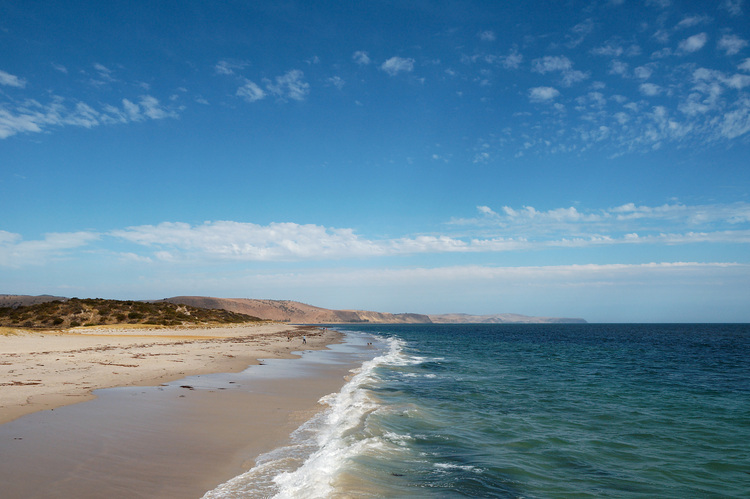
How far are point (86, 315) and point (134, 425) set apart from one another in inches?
2387

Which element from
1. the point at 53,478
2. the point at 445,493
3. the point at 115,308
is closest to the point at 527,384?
the point at 445,493

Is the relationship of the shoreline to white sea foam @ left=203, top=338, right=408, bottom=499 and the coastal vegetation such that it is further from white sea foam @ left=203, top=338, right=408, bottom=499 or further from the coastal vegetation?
the coastal vegetation

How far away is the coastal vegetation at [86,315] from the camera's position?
173ft

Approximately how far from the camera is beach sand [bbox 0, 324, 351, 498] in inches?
243

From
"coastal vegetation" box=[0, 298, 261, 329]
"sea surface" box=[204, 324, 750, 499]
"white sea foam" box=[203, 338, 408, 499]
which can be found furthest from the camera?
"coastal vegetation" box=[0, 298, 261, 329]

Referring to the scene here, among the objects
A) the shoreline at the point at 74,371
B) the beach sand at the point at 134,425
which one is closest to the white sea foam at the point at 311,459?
the beach sand at the point at 134,425

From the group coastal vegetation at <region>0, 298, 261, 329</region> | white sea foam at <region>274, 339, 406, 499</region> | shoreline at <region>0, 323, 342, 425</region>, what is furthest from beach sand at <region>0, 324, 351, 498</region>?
coastal vegetation at <region>0, 298, 261, 329</region>

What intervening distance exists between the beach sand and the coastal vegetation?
4298 cm

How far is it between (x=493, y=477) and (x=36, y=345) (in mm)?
30724

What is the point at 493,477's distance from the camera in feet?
26.3

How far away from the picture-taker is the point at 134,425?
922 centimetres

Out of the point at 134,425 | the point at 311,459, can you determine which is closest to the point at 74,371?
the point at 134,425

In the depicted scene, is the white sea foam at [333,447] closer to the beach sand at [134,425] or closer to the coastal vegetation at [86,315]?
the beach sand at [134,425]

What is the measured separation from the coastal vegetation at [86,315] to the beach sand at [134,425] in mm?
42979
